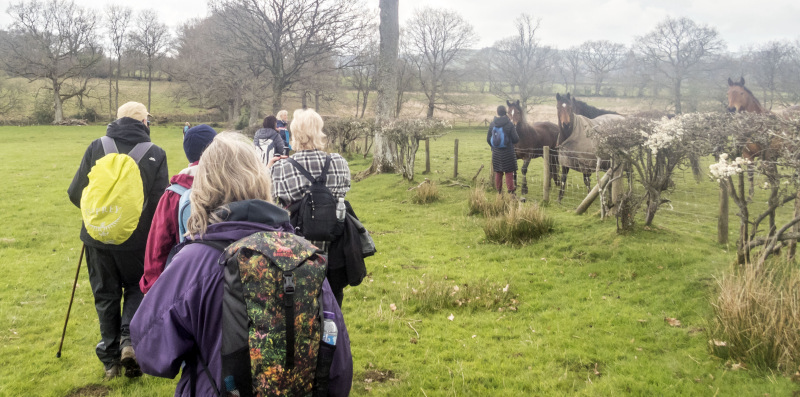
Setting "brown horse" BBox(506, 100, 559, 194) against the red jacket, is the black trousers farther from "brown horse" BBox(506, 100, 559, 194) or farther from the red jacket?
"brown horse" BBox(506, 100, 559, 194)

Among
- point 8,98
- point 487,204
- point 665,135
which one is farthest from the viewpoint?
point 8,98

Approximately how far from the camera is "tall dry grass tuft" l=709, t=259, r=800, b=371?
3.71m

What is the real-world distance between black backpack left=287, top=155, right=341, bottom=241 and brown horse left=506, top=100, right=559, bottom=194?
371 inches

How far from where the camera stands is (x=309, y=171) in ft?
12.7

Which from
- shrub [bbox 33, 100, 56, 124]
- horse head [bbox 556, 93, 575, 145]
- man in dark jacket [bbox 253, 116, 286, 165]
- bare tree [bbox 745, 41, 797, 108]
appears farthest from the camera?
shrub [bbox 33, 100, 56, 124]

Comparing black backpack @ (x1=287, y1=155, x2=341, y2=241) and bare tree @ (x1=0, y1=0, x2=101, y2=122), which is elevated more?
bare tree @ (x1=0, y1=0, x2=101, y2=122)

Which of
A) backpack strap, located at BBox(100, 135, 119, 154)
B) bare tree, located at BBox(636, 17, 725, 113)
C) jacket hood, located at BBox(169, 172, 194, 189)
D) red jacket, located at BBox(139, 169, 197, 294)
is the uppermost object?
bare tree, located at BBox(636, 17, 725, 113)

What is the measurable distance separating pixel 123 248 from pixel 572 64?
63.5m

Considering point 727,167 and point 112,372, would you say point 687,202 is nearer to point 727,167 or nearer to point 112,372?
point 727,167

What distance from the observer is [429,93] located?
143 feet

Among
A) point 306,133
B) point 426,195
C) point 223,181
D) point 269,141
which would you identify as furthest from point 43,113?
point 223,181

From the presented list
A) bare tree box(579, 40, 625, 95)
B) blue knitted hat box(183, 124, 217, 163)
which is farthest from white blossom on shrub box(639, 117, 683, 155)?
bare tree box(579, 40, 625, 95)

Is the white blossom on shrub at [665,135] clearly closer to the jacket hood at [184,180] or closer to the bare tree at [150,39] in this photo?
the jacket hood at [184,180]

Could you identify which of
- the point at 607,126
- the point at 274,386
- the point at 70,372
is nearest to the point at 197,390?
the point at 274,386
